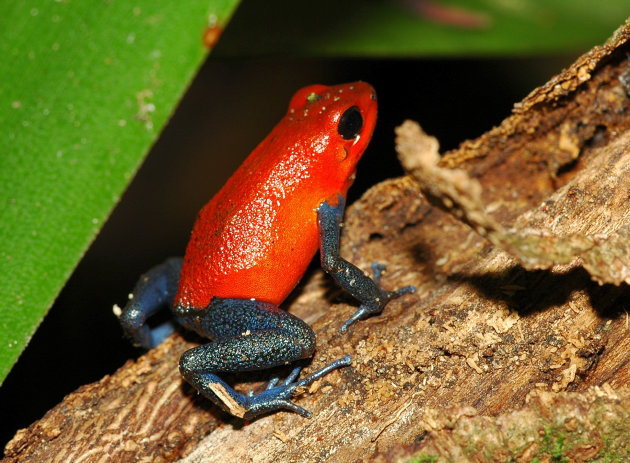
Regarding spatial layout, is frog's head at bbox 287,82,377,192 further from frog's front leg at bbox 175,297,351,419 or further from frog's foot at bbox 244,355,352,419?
frog's foot at bbox 244,355,352,419

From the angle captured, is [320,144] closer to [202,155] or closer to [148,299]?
[148,299]

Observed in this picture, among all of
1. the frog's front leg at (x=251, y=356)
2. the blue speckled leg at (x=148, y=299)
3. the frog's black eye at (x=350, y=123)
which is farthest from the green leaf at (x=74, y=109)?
the frog's black eye at (x=350, y=123)

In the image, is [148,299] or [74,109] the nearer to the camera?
[74,109]

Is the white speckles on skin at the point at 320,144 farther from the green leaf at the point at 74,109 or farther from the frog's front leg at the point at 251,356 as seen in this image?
the green leaf at the point at 74,109

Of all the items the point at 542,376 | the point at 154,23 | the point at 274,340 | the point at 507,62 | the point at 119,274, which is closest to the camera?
the point at 154,23

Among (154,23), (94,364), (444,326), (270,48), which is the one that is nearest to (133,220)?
(94,364)

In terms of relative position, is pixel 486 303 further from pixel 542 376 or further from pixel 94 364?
pixel 94 364

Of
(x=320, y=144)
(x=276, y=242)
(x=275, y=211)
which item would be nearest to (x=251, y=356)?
(x=276, y=242)
